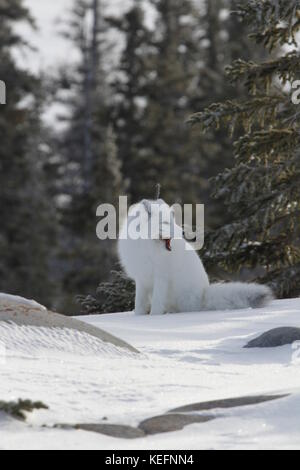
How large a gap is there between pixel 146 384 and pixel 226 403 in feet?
2.05

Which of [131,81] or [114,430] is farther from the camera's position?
[131,81]

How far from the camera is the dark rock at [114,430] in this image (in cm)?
448

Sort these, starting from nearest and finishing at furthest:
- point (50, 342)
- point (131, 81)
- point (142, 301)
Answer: point (50, 342), point (142, 301), point (131, 81)

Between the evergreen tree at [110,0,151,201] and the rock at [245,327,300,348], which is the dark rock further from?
the evergreen tree at [110,0,151,201]

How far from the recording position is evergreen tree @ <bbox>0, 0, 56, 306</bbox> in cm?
2948

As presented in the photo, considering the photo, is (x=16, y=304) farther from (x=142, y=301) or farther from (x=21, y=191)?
(x=21, y=191)

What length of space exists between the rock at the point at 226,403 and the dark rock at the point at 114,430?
0.36 m

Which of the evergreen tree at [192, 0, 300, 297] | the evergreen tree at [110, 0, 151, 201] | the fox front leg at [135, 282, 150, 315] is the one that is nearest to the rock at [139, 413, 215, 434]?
the fox front leg at [135, 282, 150, 315]

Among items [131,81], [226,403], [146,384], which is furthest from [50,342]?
[131,81]

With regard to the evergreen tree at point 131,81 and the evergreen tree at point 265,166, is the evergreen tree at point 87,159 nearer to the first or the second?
the evergreen tree at point 131,81

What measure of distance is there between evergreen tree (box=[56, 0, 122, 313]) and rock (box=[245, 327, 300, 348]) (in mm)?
19232

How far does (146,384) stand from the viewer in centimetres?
539

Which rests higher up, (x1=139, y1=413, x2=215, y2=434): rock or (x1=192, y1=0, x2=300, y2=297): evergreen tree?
(x1=192, y1=0, x2=300, y2=297): evergreen tree

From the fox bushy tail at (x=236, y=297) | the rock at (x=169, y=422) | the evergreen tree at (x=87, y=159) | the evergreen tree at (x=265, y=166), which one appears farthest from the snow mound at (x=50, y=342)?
the evergreen tree at (x=87, y=159)
